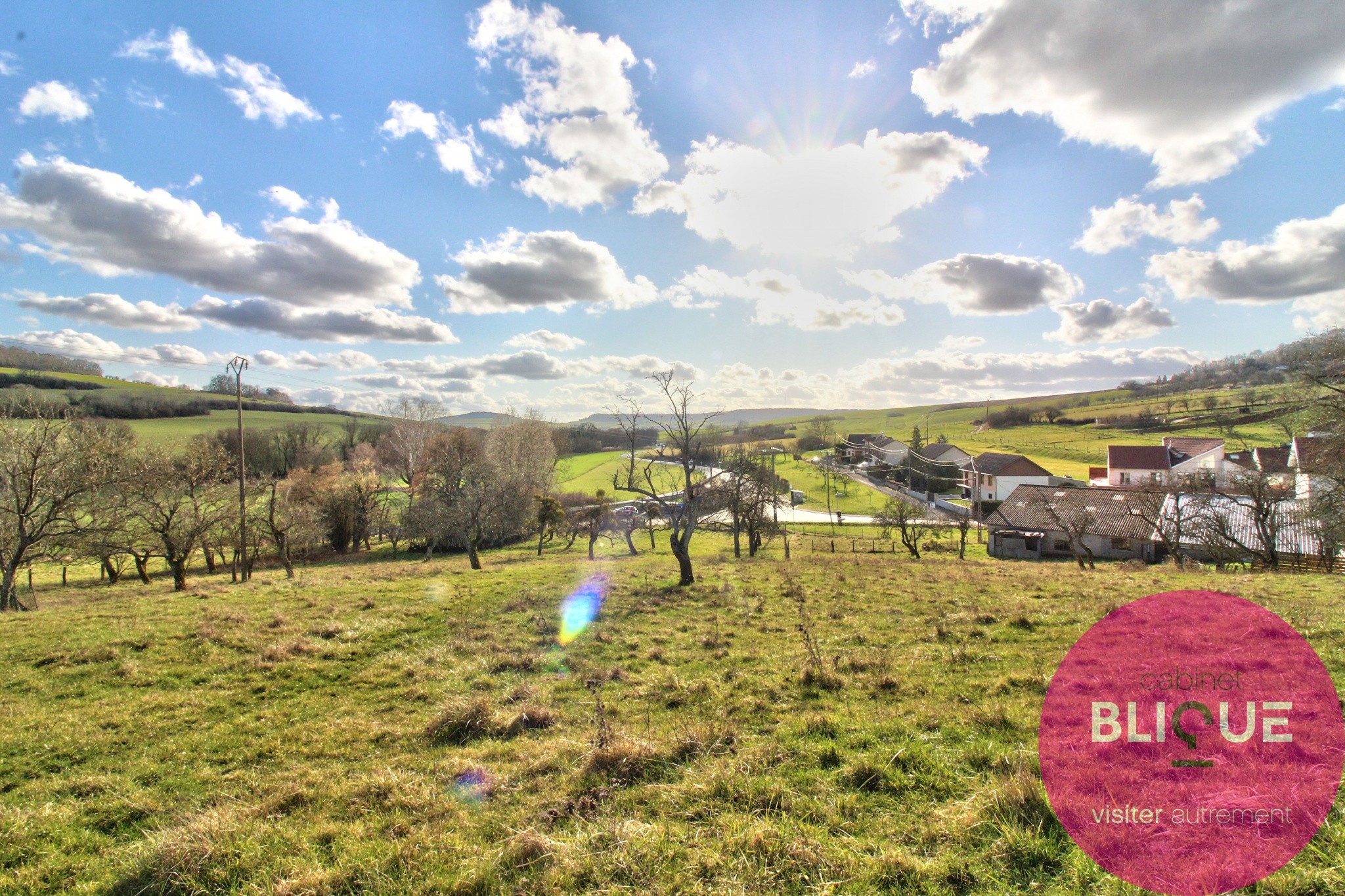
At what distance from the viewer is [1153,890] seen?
3.34m

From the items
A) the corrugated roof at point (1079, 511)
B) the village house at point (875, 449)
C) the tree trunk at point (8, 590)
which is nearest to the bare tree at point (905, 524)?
the corrugated roof at point (1079, 511)

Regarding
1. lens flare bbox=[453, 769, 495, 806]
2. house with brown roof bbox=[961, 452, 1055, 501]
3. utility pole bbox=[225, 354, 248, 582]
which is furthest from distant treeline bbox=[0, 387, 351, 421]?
house with brown roof bbox=[961, 452, 1055, 501]

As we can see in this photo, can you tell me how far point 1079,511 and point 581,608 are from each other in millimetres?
57089

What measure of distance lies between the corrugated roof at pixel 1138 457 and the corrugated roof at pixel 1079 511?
1145 inches

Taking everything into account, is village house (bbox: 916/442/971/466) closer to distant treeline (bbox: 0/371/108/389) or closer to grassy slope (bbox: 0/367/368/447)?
grassy slope (bbox: 0/367/368/447)

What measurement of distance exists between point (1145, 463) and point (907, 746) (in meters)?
95.0

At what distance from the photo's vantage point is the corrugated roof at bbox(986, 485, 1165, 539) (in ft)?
155

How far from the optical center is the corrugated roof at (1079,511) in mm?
47219

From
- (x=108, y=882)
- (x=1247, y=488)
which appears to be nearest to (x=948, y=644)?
(x=108, y=882)

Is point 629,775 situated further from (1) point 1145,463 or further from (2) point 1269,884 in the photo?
(1) point 1145,463

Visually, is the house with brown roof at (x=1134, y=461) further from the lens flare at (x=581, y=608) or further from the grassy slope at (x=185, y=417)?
the grassy slope at (x=185, y=417)

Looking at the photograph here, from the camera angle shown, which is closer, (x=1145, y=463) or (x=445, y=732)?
(x=445, y=732)

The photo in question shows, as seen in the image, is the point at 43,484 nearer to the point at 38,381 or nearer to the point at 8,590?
the point at 8,590

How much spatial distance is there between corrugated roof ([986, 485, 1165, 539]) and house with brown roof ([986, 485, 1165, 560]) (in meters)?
0.05
